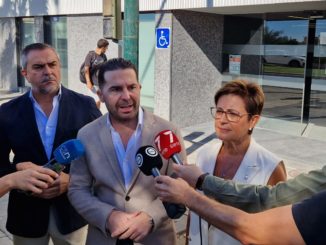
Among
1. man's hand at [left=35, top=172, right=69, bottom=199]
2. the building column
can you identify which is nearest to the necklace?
man's hand at [left=35, top=172, right=69, bottom=199]

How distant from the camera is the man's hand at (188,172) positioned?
2.06 meters

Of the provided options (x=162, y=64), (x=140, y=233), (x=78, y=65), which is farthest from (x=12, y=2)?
(x=140, y=233)

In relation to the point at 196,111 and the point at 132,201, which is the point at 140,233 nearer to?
the point at 132,201

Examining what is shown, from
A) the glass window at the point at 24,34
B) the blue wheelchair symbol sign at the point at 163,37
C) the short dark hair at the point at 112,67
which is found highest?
the glass window at the point at 24,34

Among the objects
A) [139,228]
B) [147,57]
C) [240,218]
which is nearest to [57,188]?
[139,228]

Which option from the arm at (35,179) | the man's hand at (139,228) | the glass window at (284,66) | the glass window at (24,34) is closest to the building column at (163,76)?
the glass window at (284,66)

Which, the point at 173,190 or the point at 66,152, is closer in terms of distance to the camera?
the point at 173,190

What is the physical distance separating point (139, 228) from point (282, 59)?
7.51 m

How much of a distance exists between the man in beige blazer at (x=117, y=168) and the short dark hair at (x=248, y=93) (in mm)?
405

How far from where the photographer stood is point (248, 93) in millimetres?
2480

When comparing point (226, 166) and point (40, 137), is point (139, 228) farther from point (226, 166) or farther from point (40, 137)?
point (40, 137)

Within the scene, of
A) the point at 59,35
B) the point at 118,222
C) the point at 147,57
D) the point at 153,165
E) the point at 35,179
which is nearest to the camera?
the point at 153,165

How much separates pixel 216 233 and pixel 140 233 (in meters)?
0.42

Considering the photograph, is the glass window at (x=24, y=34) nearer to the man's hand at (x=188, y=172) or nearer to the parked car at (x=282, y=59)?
the parked car at (x=282, y=59)
